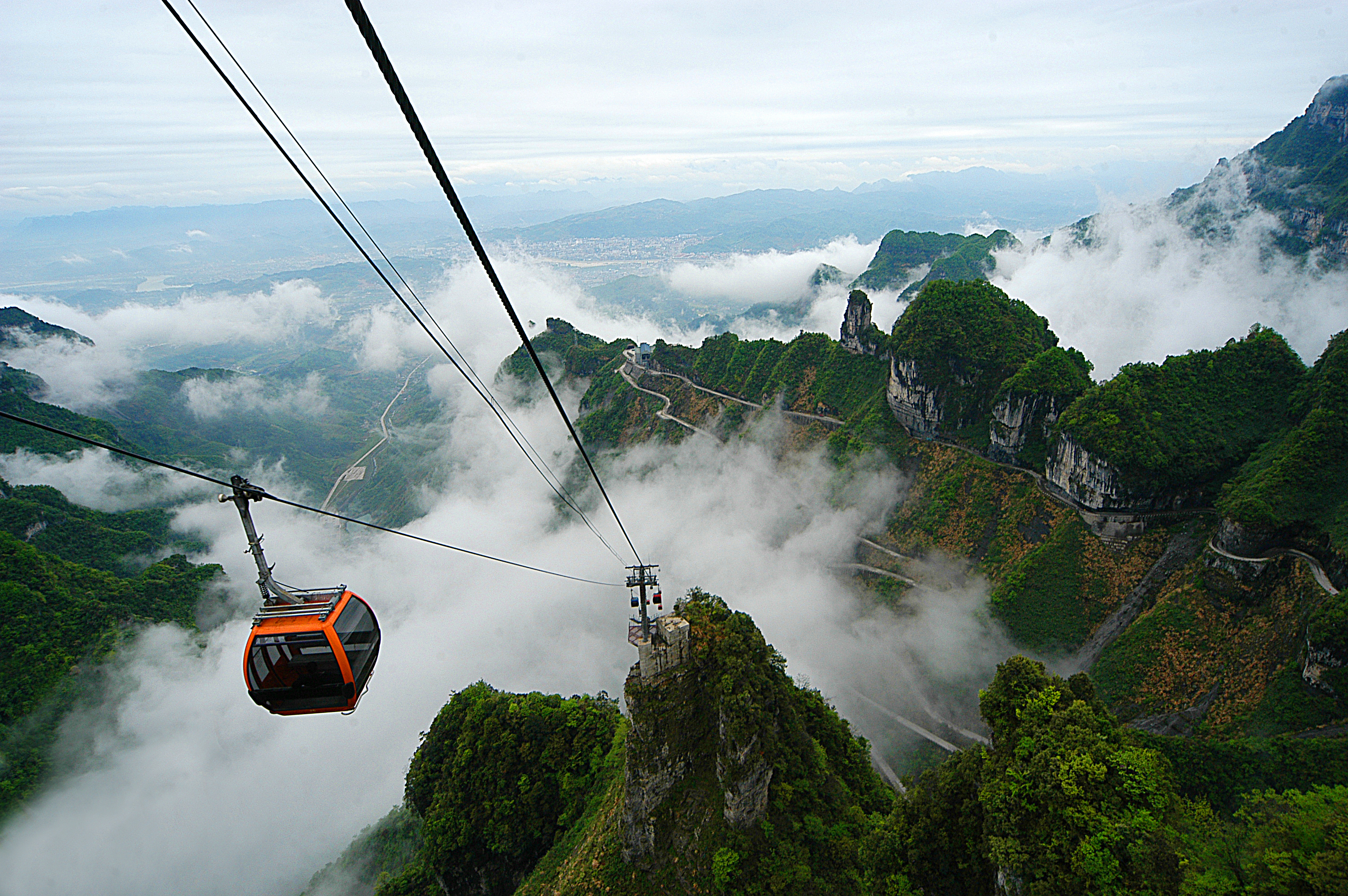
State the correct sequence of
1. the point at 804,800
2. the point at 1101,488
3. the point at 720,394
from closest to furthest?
the point at 804,800
the point at 1101,488
the point at 720,394

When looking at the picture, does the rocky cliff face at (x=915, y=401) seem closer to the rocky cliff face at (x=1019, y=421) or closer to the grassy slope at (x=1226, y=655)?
the rocky cliff face at (x=1019, y=421)

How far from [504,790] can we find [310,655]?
3866cm

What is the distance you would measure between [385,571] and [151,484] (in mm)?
58803

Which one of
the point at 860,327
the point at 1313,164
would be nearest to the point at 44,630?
the point at 860,327

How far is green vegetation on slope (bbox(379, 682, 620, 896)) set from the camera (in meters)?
43.8

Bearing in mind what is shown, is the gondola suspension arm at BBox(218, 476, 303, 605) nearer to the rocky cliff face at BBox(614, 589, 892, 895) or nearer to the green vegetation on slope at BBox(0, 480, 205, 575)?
the rocky cliff face at BBox(614, 589, 892, 895)

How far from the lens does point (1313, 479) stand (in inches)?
1865

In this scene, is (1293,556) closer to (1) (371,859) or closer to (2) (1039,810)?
(2) (1039,810)

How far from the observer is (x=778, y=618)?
240ft

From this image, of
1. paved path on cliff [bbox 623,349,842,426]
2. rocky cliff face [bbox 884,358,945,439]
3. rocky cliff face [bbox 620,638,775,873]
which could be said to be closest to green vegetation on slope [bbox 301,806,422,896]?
rocky cliff face [bbox 620,638,775,873]

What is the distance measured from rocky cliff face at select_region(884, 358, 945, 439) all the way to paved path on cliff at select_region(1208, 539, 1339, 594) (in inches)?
1311

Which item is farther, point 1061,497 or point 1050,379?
point 1050,379

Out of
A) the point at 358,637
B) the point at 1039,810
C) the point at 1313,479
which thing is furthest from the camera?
the point at 1313,479

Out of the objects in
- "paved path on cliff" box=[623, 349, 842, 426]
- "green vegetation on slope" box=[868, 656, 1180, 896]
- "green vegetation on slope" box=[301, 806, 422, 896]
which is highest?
"green vegetation on slope" box=[868, 656, 1180, 896]
